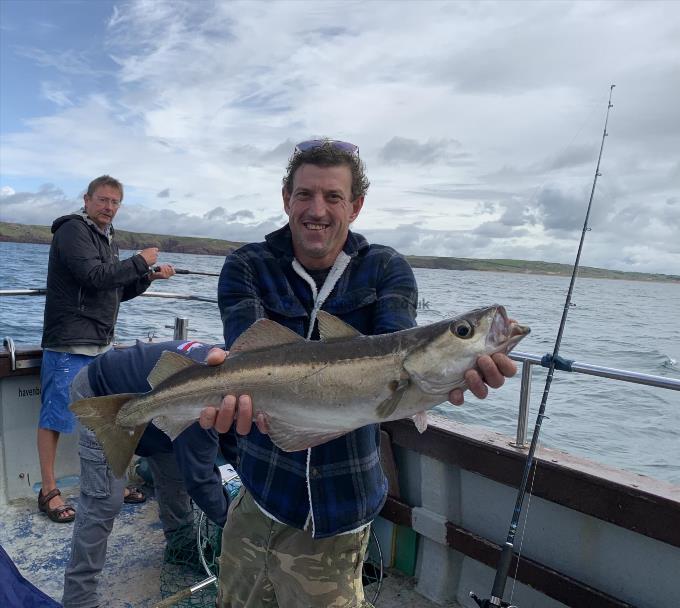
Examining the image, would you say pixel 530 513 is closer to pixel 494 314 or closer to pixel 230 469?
pixel 494 314

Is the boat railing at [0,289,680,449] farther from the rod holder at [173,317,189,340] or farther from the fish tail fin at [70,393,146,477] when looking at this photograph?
the rod holder at [173,317,189,340]

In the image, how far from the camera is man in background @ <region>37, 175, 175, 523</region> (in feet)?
19.0

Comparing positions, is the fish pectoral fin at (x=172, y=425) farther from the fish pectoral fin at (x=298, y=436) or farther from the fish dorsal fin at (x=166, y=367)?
the fish pectoral fin at (x=298, y=436)

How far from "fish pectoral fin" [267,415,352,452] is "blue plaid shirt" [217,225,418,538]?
0.19 meters

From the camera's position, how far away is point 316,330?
3129mm

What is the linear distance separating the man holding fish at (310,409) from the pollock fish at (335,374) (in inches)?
0.5

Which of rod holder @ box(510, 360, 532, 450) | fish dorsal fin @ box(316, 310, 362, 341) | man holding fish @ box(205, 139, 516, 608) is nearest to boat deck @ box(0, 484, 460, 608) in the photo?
rod holder @ box(510, 360, 532, 450)

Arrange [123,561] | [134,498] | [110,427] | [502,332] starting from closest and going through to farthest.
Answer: [502,332]
[110,427]
[123,561]
[134,498]

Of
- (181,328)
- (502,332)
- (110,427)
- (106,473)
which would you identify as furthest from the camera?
(181,328)

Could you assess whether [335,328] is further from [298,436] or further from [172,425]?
[172,425]

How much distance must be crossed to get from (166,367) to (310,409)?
96cm

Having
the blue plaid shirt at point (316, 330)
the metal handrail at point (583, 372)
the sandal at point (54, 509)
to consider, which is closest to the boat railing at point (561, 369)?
the metal handrail at point (583, 372)

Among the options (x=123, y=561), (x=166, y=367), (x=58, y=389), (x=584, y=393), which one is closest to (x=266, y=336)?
(x=166, y=367)

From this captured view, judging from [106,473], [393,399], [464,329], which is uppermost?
[464,329]
